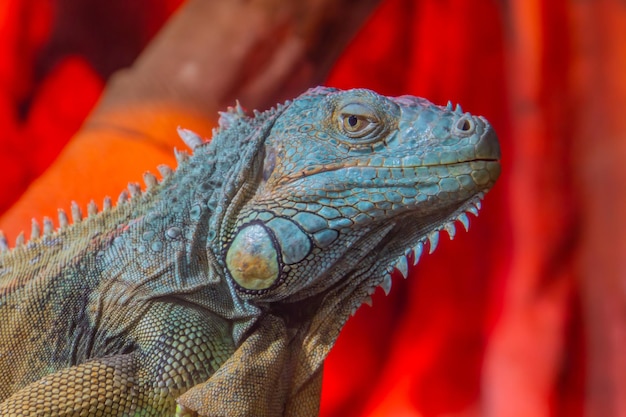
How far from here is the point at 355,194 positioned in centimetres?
150

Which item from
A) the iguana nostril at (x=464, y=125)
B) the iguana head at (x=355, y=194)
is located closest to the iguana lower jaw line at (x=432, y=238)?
the iguana head at (x=355, y=194)

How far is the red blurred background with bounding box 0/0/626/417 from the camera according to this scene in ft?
8.85

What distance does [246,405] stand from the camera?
1.48m

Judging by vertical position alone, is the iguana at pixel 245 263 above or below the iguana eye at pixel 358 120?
below

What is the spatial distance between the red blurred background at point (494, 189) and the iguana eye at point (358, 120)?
1.40m

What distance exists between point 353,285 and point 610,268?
1.60 m

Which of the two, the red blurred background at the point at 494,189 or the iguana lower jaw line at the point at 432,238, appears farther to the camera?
the red blurred background at the point at 494,189

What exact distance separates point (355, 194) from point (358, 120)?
0.64ft

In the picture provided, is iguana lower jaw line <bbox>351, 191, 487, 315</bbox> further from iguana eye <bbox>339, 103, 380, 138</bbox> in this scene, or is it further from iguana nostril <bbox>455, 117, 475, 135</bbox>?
iguana eye <bbox>339, 103, 380, 138</bbox>

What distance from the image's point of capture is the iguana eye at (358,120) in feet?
5.04

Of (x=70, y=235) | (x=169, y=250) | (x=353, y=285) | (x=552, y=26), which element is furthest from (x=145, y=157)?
(x=552, y=26)

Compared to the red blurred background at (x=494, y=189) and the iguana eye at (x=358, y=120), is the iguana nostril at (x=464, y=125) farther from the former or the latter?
the red blurred background at (x=494, y=189)

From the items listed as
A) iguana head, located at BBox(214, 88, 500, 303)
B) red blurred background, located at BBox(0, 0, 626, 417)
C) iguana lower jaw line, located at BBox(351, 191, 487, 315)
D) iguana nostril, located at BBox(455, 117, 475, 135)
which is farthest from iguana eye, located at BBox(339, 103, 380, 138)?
red blurred background, located at BBox(0, 0, 626, 417)

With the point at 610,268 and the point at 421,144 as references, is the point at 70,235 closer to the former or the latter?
the point at 421,144
